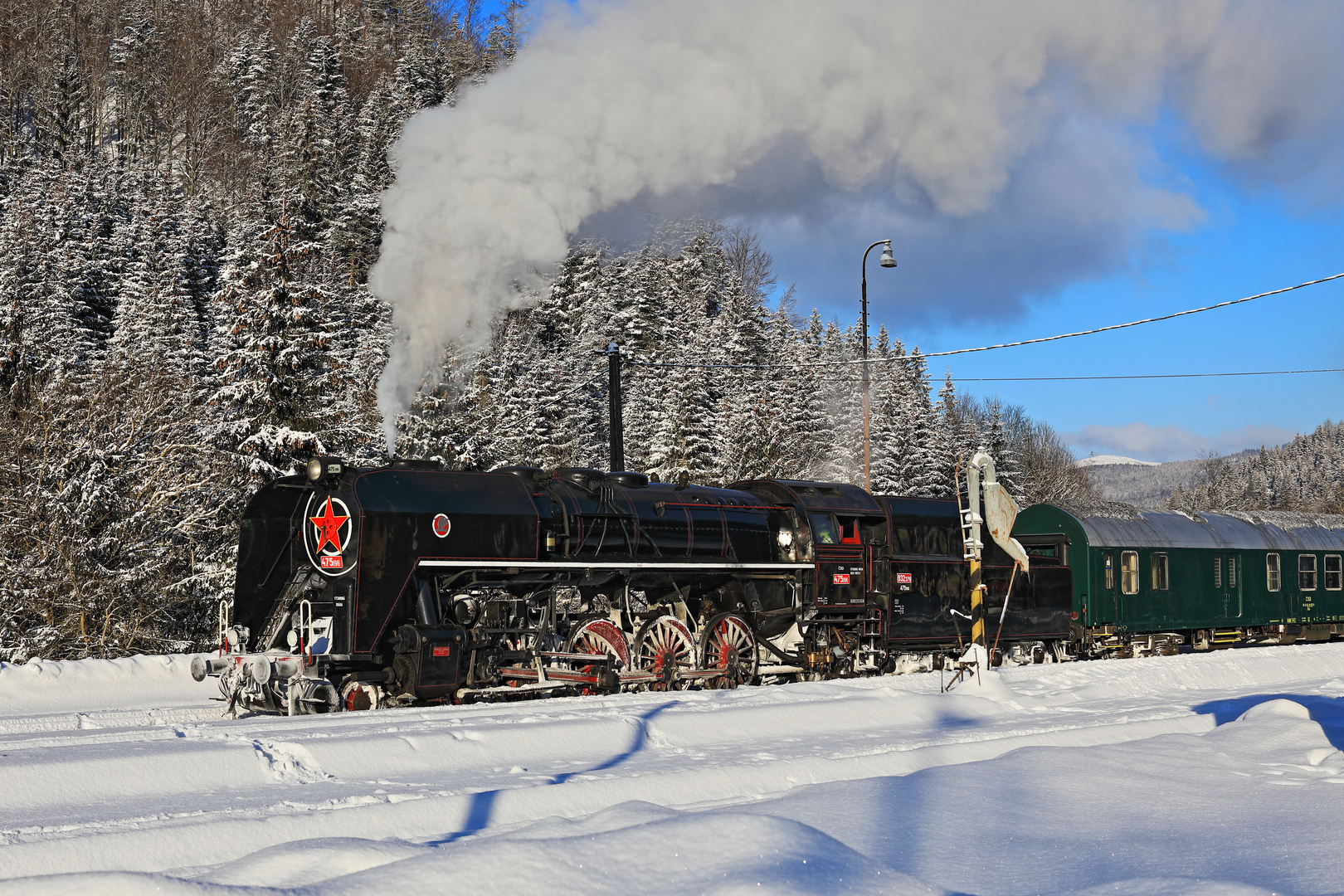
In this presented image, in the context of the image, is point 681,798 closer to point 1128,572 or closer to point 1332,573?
point 1128,572

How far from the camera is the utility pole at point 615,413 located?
69.3 feet

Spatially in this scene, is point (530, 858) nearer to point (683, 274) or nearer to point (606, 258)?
point (606, 258)

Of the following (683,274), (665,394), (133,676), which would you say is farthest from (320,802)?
(683,274)

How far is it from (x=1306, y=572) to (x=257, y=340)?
23.7 m

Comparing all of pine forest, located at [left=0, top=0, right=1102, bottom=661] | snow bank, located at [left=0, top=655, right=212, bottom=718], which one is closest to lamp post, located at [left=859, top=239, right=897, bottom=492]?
pine forest, located at [left=0, top=0, right=1102, bottom=661]

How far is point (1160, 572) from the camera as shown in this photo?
22.8 meters

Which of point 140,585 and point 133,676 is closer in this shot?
point 133,676

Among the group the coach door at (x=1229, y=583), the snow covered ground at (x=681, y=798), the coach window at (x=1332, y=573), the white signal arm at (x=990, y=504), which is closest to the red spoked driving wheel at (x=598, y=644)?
the snow covered ground at (x=681, y=798)

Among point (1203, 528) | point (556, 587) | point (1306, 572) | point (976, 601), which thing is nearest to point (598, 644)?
point (556, 587)

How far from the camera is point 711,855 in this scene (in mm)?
4574

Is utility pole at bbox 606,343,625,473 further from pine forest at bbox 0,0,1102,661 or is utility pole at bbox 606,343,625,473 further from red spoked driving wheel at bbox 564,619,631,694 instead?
red spoked driving wheel at bbox 564,619,631,694

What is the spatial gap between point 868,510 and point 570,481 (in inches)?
207

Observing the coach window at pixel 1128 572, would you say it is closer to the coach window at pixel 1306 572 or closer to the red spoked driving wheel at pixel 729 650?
the coach window at pixel 1306 572

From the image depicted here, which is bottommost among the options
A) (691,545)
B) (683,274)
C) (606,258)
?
(691,545)
